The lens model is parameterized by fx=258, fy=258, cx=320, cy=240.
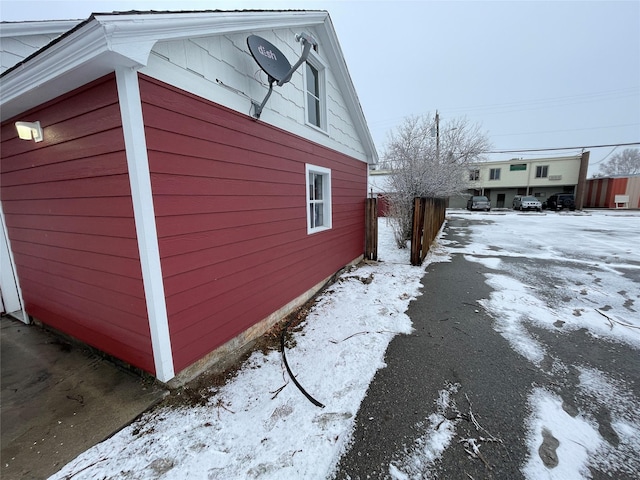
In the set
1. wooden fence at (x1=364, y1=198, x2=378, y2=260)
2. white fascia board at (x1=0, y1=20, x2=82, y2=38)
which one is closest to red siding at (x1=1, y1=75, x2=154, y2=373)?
white fascia board at (x1=0, y1=20, x2=82, y2=38)

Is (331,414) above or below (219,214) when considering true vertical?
below

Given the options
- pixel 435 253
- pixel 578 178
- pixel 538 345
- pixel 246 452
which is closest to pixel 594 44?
pixel 578 178

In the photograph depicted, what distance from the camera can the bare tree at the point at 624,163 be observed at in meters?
45.5

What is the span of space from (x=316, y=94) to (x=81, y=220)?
13.4 feet

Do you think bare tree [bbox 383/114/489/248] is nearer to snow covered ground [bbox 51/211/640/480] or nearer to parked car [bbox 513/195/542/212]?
snow covered ground [bbox 51/211/640/480]

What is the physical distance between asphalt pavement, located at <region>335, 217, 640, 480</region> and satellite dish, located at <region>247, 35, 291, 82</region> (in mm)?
3467

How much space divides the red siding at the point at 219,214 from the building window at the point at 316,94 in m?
0.98

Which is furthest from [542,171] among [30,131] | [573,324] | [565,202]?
[30,131]

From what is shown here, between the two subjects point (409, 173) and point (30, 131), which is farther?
point (409, 173)

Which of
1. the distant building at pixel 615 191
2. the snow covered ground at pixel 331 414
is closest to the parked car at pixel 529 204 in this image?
the distant building at pixel 615 191

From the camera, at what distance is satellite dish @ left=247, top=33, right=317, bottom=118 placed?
2803 millimetres

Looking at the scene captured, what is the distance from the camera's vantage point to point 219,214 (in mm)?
2621

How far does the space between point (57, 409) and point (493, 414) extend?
3.57m

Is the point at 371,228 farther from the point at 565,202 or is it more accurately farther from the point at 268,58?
the point at 565,202
